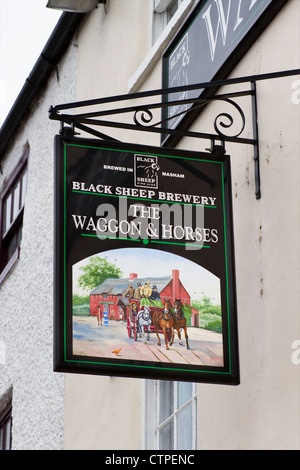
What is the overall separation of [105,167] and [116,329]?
0.88 metres

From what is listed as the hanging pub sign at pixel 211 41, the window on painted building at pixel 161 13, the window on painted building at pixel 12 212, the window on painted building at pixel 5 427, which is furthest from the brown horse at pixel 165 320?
the window on painted building at pixel 12 212

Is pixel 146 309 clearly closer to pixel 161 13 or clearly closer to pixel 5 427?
pixel 161 13

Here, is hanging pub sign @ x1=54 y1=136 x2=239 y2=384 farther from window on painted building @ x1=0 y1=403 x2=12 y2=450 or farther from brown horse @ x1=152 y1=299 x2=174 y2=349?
window on painted building @ x1=0 y1=403 x2=12 y2=450

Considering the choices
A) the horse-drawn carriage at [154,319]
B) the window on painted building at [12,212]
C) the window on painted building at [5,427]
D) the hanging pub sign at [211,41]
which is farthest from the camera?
the window on painted building at [12,212]

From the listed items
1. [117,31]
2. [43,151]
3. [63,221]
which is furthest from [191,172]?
[43,151]

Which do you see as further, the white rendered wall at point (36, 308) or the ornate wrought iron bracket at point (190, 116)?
the white rendered wall at point (36, 308)

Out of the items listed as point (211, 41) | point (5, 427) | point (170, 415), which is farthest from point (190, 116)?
point (5, 427)

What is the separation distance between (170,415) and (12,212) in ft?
19.7

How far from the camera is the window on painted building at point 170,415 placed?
6.22m

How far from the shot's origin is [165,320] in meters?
5.01

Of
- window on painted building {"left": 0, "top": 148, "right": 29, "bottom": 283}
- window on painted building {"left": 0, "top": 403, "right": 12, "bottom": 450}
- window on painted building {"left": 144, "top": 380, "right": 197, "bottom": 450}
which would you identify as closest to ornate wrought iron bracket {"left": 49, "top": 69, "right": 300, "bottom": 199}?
window on painted building {"left": 144, "top": 380, "right": 197, "bottom": 450}

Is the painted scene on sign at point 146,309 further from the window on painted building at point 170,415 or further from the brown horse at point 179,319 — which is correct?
the window on painted building at point 170,415

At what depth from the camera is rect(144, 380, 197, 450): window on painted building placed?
245 inches

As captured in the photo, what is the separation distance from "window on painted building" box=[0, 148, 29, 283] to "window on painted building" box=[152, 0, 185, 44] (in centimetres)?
355
